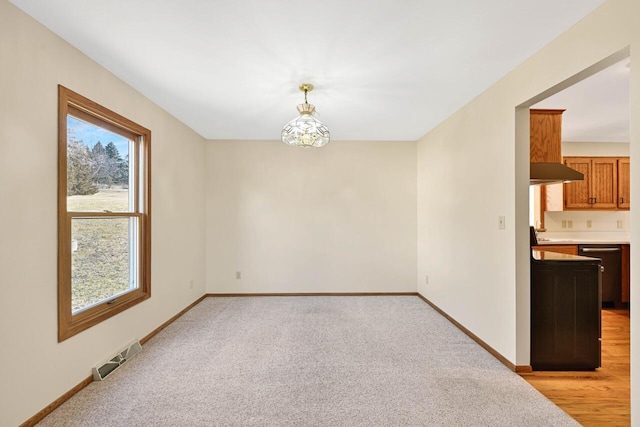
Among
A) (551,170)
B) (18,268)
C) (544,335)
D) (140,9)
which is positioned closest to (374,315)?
(544,335)

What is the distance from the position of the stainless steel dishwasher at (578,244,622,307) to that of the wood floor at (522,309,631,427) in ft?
6.11

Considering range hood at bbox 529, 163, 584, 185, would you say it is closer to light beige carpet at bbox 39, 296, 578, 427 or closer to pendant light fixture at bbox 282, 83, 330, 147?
light beige carpet at bbox 39, 296, 578, 427

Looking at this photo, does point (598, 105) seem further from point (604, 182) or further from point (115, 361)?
point (115, 361)

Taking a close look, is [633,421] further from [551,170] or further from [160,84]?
[160,84]

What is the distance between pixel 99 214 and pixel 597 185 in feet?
22.4

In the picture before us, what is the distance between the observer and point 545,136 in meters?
2.92

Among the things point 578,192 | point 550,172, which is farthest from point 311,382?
point 578,192

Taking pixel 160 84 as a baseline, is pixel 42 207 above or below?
below

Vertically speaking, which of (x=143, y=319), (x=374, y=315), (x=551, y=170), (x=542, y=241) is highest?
(x=551, y=170)

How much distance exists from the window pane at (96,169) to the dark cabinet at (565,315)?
3.81m

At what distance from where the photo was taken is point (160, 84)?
2.96 meters

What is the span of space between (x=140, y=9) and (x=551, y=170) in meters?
3.44

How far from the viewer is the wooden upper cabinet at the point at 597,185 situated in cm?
502

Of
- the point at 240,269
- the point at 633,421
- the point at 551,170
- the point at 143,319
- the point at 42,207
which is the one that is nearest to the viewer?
the point at 633,421
